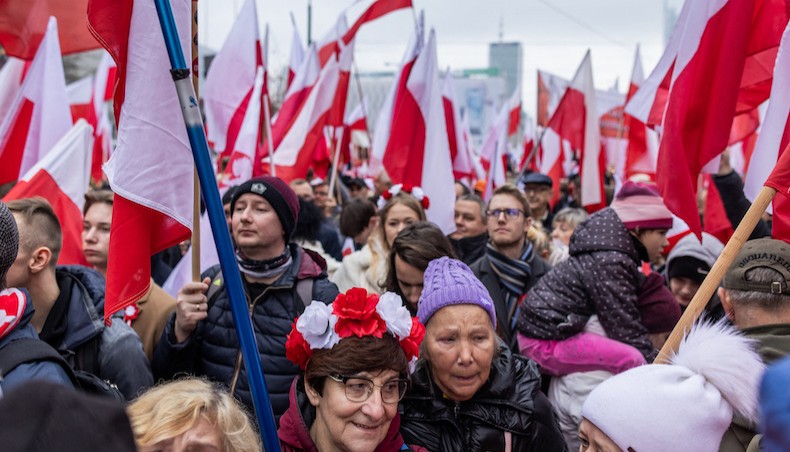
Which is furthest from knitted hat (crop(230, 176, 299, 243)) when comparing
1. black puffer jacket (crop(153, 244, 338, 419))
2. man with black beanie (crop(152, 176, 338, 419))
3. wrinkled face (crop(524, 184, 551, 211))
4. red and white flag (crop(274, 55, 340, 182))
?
wrinkled face (crop(524, 184, 551, 211))

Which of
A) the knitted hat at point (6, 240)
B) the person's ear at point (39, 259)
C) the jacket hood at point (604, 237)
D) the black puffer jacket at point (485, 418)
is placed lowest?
the black puffer jacket at point (485, 418)

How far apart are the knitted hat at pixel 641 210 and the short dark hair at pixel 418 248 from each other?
2.87 feet

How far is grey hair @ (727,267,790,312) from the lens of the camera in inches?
98.9

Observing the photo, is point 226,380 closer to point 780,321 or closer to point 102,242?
point 102,242

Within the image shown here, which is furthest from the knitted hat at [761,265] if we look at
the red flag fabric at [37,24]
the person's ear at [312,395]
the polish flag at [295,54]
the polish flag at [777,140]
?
the polish flag at [295,54]

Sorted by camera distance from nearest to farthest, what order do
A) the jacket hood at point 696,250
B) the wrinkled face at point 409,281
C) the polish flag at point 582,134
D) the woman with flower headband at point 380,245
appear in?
the wrinkled face at point 409,281
the jacket hood at point 696,250
the woman with flower headband at point 380,245
the polish flag at point 582,134

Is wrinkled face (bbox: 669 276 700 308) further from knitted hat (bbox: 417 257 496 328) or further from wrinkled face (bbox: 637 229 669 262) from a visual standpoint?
knitted hat (bbox: 417 257 496 328)

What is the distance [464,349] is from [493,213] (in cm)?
235

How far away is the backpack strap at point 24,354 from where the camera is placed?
7.04ft

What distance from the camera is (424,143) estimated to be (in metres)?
6.73

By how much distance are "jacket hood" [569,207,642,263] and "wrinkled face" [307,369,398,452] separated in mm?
1570

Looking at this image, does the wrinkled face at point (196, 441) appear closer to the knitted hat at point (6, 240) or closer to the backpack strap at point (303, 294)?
the knitted hat at point (6, 240)

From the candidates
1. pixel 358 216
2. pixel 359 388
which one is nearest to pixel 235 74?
pixel 358 216

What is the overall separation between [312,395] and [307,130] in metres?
5.21
